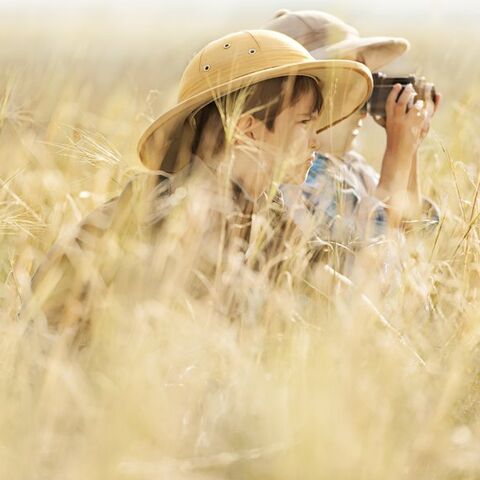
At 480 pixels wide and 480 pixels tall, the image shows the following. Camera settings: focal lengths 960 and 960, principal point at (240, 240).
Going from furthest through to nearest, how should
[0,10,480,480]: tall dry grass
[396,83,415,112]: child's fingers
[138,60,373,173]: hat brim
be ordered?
[396,83,415,112]: child's fingers, [138,60,373,173]: hat brim, [0,10,480,480]: tall dry grass

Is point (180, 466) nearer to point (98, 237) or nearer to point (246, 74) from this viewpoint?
point (98, 237)

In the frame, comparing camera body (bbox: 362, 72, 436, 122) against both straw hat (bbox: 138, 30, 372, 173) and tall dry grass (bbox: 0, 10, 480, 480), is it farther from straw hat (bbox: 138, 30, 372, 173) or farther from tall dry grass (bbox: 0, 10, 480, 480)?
tall dry grass (bbox: 0, 10, 480, 480)

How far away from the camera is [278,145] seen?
1974 millimetres

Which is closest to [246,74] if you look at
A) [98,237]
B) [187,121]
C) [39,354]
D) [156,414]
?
[187,121]

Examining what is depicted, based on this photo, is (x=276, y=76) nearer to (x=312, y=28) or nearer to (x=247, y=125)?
(x=247, y=125)

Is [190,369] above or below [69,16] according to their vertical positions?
below

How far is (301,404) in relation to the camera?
1311mm

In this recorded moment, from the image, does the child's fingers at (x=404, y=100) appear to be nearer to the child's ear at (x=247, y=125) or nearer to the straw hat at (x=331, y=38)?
the straw hat at (x=331, y=38)

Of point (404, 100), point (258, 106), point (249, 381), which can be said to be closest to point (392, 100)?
point (404, 100)

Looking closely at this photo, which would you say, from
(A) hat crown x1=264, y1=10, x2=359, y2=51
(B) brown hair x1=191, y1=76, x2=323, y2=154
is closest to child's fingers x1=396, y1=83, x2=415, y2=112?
(A) hat crown x1=264, y1=10, x2=359, y2=51

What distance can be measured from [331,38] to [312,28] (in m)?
0.06

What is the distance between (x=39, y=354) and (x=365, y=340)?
510 millimetres

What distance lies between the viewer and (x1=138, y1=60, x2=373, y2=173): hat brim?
1.91 metres

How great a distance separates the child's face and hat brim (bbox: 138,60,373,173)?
0.07m
